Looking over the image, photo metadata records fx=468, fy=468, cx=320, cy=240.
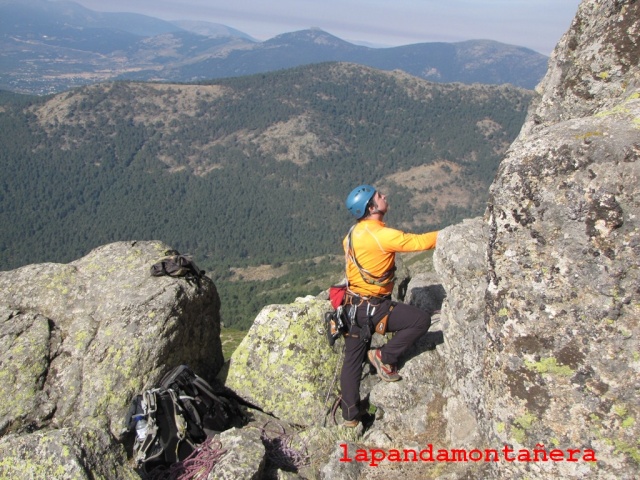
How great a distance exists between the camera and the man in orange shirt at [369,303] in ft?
29.1

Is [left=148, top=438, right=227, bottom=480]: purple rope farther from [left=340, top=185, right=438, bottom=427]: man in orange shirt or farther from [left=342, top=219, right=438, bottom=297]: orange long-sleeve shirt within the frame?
[left=342, top=219, right=438, bottom=297]: orange long-sleeve shirt

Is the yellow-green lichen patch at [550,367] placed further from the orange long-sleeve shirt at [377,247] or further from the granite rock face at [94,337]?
the granite rock face at [94,337]

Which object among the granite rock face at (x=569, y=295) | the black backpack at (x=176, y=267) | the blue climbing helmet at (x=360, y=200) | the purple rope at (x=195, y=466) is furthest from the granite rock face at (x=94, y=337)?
the granite rock face at (x=569, y=295)

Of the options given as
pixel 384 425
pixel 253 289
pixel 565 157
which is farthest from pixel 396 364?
pixel 253 289

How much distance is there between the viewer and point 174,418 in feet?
28.4

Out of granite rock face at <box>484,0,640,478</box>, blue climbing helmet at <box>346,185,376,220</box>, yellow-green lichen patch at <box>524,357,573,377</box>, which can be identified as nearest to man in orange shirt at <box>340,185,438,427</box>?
blue climbing helmet at <box>346,185,376,220</box>

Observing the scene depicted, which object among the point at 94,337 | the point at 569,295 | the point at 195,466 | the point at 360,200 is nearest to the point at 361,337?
the point at 360,200

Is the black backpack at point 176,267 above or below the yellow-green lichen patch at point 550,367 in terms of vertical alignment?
below

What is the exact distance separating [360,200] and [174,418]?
534 centimetres

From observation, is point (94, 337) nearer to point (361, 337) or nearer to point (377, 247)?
point (361, 337)

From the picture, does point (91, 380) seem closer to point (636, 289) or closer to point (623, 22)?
point (636, 289)

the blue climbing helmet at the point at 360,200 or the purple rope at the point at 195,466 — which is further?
the blue climbing helmet at the point at 360,200

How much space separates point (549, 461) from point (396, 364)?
435cm

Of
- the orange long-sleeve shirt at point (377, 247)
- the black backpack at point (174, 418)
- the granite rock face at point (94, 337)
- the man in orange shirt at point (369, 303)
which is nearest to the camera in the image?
the black backpack at point (174, 418)
